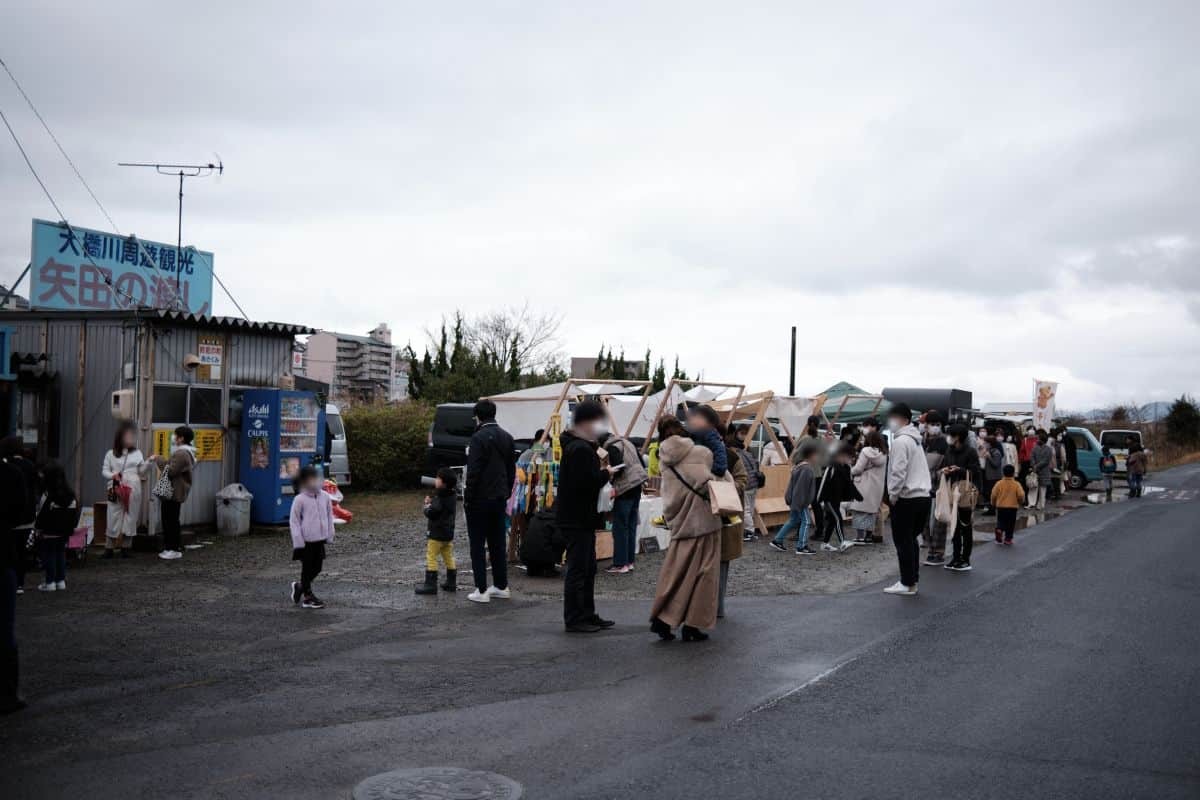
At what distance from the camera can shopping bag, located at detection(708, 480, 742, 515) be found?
8.63 m

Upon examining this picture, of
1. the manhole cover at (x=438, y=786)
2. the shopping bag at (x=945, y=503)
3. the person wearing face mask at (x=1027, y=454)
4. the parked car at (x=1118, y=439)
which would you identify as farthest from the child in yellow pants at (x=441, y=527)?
the parked car at (x=1118, y=439)

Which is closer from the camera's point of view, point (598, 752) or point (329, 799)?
point (329, 799)

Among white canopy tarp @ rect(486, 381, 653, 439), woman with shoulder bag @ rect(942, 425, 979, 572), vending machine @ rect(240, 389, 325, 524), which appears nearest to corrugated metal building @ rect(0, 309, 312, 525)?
vending machine @ rect(240, 389, 325, 524)

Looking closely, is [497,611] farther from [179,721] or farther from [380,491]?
[380,491]

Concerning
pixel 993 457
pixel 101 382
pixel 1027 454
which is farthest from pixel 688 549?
pixel 1027 454

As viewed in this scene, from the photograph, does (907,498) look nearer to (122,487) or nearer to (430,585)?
(430,585)

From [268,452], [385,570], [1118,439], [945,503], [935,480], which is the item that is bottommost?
[385,570]

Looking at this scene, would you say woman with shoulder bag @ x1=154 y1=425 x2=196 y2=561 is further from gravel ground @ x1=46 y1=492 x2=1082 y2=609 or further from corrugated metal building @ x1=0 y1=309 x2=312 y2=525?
corrugated metal building @ x1=0 y1=309 x2=312 y2=525

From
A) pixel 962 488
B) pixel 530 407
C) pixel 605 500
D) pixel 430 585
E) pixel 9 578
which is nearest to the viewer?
pixel 9 578

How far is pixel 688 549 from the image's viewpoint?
28.7 ft

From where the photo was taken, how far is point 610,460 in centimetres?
1292

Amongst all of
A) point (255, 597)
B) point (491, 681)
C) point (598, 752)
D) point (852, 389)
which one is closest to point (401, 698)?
point (491, 681)

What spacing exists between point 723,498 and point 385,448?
1906 cm

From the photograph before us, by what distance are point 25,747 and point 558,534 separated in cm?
739
